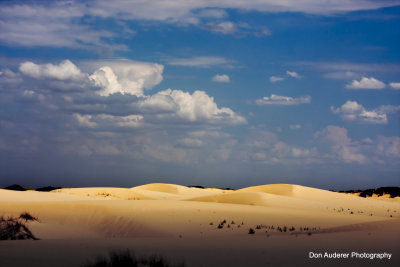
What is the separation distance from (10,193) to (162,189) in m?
41.5

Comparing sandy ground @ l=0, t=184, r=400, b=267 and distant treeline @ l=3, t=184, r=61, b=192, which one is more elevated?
distant treeline @ l=3, t=184, r=61, b=192

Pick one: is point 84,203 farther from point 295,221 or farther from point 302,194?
point 302,194

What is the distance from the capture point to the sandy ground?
500 inches

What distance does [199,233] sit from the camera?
22.4m

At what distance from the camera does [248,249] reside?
14219mm

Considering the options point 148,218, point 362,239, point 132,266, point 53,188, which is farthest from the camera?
point 53,188

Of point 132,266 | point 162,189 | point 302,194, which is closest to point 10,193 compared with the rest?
point 302,194

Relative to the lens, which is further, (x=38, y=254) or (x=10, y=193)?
(x=10, y=193)

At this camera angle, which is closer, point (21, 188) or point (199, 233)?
point (199, 233)

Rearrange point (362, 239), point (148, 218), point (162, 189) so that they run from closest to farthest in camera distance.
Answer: point (362, 239) → point (148, 218) → point (162, 189)

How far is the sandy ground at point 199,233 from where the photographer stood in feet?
41.7

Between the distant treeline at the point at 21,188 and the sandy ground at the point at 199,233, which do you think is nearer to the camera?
the sandy ground at the point at 199,233

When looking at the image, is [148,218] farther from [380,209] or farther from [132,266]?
[380,209]

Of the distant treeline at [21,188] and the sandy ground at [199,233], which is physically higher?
the distant treeline at [21,188]
